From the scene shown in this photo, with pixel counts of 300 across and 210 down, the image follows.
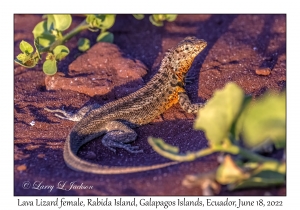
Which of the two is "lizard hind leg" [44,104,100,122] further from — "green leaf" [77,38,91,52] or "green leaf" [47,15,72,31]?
"green leaf" [77,38,91,52]

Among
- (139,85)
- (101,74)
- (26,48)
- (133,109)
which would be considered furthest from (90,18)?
(133,109)

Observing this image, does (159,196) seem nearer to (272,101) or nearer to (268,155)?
(268,155)

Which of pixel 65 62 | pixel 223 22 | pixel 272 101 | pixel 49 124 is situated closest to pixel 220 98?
pixel 272 101

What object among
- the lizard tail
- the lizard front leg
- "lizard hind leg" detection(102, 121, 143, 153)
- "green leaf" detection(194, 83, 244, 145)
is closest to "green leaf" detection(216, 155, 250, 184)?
"green leaf" detection(194, 83, 244, 145)

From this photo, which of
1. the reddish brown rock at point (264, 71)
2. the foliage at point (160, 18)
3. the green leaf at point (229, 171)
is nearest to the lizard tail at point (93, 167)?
the green leaf at point (229, 171)

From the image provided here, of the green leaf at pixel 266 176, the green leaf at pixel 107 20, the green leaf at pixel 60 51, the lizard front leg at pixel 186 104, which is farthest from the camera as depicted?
the green leaf at pixel 107 20

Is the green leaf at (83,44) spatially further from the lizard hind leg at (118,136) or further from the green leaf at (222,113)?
the green leaf at (222,113)

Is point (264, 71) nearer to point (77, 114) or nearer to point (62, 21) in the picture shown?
point (77, 114)
